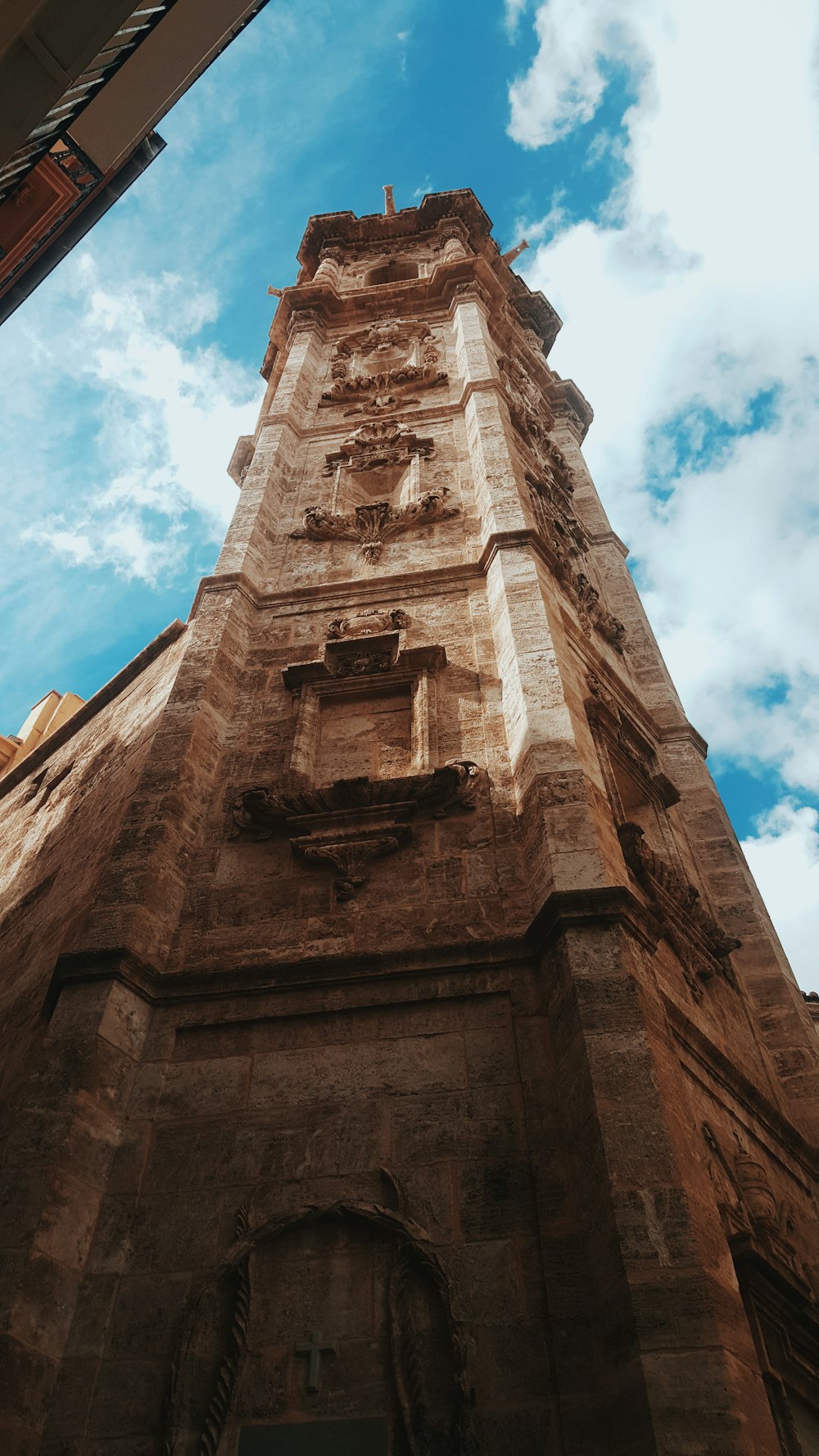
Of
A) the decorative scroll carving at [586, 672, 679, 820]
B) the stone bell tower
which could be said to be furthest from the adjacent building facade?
the decorative scroll carving at [586, 672, 679, 820]

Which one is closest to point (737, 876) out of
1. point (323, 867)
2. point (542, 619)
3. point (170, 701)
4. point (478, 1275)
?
point (542, 619)

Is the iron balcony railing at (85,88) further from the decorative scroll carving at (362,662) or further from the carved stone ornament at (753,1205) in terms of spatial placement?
the carved stone ornament at (753,1205)

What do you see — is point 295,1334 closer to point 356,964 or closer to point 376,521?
point 356,964

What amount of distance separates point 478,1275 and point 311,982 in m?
2.08

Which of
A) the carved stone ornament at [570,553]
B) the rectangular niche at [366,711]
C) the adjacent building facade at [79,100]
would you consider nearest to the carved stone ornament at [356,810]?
the rectangular niche at [366,711]

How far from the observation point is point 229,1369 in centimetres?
511

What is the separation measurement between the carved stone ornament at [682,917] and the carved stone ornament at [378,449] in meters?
7.42

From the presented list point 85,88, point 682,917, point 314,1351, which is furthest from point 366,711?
point 85,88

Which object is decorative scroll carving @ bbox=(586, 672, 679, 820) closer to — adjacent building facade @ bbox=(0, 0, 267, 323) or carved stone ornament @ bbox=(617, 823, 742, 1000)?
carved stone ornament @ bbox=(617, 823, 742, 1000)

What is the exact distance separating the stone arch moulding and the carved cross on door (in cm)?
29

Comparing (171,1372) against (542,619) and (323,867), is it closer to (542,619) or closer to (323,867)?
(323,867)

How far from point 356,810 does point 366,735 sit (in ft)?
4.43

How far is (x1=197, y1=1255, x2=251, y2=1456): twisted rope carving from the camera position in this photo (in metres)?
4.89

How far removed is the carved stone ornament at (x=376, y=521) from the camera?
1249cm
